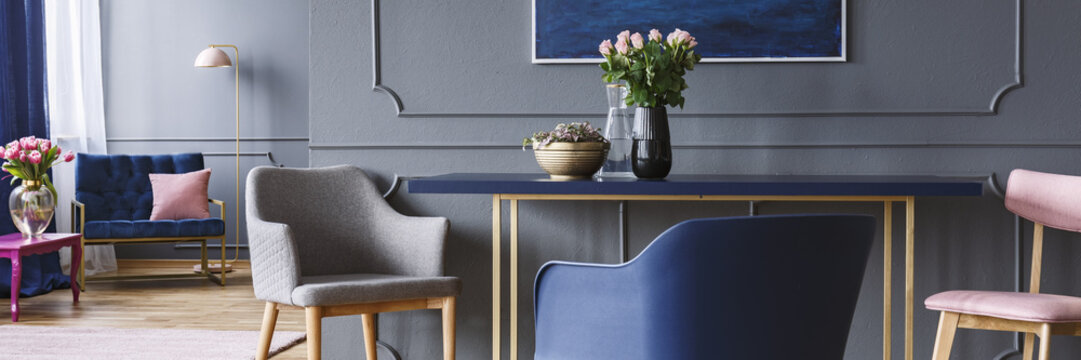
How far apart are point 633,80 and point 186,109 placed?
470 centimetres

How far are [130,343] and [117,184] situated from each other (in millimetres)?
2230

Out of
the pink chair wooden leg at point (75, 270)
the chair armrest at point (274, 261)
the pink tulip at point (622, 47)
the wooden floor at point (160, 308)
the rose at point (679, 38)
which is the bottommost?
the wooden floor at point (160, 308)

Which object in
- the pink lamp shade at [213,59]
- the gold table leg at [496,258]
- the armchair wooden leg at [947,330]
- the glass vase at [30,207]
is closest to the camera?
the armchair wooden leg at [947,330]

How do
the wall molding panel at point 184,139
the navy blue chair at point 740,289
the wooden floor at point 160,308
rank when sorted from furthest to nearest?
the wall molding panel at point 184,139, the wooden floor at point 160,308, the navy blue chair at point 740,289

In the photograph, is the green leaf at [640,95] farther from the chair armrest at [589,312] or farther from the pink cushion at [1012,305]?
the chair armrest at [589,312]

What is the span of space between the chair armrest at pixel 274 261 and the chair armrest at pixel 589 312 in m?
1.02

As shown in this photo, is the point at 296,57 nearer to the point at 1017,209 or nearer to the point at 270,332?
the point at 270,332

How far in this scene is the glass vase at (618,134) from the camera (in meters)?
2.54

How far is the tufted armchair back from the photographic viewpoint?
5.27 meters

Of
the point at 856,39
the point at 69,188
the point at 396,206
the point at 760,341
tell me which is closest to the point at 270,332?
the point at 396,206

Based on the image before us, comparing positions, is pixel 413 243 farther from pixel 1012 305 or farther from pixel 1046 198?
pixel 1046 198

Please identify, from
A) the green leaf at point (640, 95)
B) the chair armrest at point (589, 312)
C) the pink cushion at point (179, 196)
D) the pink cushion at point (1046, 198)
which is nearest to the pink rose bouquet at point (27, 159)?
the pink cushion at point (179, 196)

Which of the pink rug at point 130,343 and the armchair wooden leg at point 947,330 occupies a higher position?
the armchair wooden leg at point 947,330

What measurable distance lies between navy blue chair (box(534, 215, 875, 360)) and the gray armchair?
1.11 metres
